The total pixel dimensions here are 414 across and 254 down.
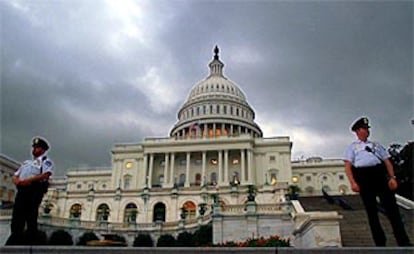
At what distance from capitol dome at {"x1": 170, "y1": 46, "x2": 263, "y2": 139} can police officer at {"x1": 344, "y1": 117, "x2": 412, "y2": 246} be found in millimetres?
80111

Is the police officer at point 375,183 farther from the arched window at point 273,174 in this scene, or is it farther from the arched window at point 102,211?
the arched window at point 273,174

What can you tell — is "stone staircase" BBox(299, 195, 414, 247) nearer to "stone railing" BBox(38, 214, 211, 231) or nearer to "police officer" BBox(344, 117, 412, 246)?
"police officer" BBox(344, 117, 412, 246)

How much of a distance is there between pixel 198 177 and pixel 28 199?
228ft

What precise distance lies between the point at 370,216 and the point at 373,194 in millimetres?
446

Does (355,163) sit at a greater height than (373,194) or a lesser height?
greater

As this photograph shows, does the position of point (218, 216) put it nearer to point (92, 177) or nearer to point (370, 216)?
point (370, 216)

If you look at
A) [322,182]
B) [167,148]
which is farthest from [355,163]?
[322,182]

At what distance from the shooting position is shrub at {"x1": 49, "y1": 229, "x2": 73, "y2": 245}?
36906 mm

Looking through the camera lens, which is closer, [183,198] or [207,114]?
[183,198]

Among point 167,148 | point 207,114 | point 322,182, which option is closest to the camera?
point 167,148

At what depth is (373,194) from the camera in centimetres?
827

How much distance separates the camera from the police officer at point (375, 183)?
26.6ft

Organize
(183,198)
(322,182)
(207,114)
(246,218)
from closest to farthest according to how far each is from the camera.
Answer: (246,218) → (183,198) → (322,182) → (207,114)

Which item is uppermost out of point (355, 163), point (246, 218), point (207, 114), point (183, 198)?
point (207, 114)
